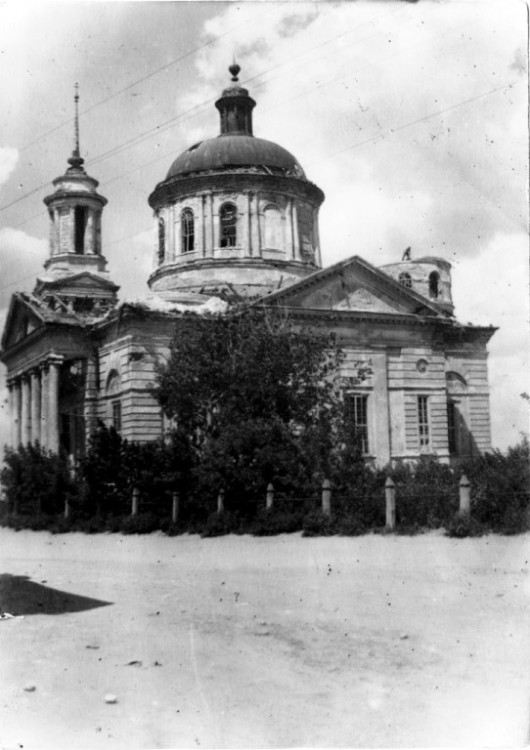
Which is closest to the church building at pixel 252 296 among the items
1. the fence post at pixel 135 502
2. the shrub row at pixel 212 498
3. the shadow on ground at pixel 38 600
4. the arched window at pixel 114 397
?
the arched window at pixel 114 397

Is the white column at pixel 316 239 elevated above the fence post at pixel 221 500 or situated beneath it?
elevated above

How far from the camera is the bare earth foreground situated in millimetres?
6484

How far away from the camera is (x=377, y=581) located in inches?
428

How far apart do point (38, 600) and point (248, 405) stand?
9.56 metres

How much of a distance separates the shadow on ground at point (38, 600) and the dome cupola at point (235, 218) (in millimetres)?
20758

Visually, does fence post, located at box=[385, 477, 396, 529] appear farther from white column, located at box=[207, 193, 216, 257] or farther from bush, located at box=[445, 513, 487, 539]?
white column, located at box=[207, 193, 216, 257]

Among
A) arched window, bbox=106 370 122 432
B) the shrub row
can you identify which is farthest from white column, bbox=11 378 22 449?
the shrub row

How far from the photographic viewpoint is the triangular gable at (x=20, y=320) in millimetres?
28719

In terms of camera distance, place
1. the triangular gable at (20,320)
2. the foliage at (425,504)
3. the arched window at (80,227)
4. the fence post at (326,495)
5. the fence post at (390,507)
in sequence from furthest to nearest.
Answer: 1. the arched window at (80,227)
2. the triangular gable at (20,320)
3. the fence post at (326,495)
4. the fence post at (390,507)
5. the foliage at (425,504)

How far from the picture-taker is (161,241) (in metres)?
33.8

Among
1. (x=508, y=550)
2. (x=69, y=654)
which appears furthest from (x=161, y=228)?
(x=69, y=654)

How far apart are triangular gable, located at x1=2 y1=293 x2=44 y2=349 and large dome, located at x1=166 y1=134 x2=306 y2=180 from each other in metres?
8.11

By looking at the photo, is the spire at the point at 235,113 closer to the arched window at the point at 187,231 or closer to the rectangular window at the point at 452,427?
the arched window at the point at 187,231

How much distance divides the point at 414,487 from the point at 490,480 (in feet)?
5.41
